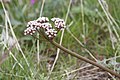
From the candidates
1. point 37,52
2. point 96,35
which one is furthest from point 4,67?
point 96,35

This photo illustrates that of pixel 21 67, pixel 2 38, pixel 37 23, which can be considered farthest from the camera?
pixel 2 38

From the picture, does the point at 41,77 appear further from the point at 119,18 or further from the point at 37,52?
the point at 119,18

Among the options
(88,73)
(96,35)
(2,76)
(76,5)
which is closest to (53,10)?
(76,5)

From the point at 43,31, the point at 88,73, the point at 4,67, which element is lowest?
the point at 88,73

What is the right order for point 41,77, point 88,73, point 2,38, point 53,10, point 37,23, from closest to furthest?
point 37,23, point 41,77, point 88,73, point 2,38, point 53,10

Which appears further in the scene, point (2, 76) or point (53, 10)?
point (53, 10)

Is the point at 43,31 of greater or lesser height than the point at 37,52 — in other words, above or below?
above
